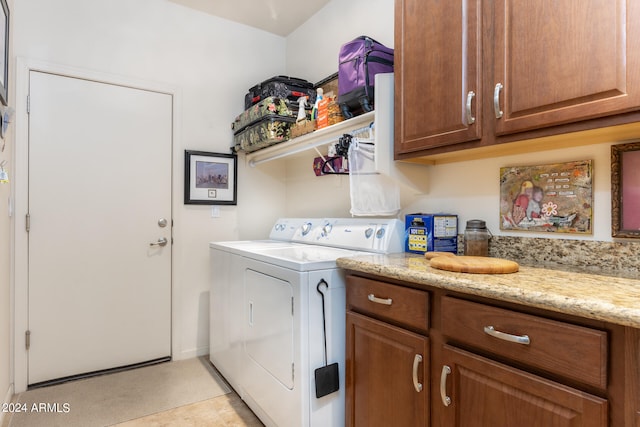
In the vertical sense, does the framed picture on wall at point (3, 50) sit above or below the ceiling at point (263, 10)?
below

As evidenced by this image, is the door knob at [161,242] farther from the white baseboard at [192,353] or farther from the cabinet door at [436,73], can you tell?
the cabinet door at [436,73]

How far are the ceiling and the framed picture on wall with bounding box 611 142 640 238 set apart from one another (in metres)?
2.26

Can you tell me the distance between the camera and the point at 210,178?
2.91m

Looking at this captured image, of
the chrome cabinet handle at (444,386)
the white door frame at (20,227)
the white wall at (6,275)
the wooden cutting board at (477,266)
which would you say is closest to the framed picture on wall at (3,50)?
the white wall at (6,275)

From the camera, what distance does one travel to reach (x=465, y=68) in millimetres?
1381

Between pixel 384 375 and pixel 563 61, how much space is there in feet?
4.00

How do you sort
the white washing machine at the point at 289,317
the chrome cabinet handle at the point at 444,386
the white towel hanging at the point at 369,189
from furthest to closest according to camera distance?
the white towel hanging at the point at 369,189
the white washing machine at the point at 289,317
the chrome cabinet handle at the point at 444,386

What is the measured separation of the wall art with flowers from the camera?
1341 mm

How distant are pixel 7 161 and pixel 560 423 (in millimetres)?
2796

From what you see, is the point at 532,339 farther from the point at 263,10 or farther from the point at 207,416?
the point at 263,10

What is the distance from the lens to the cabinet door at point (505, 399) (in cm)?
88

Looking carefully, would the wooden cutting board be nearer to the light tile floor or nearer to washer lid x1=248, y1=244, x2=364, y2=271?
washer lid x1=248, y1=244, x2=364, y2=271

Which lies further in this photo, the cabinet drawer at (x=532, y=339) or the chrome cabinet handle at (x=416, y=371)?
the chrome cabinet handle at (x=416, y=371)

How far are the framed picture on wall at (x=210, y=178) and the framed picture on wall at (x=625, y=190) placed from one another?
2.45 m
